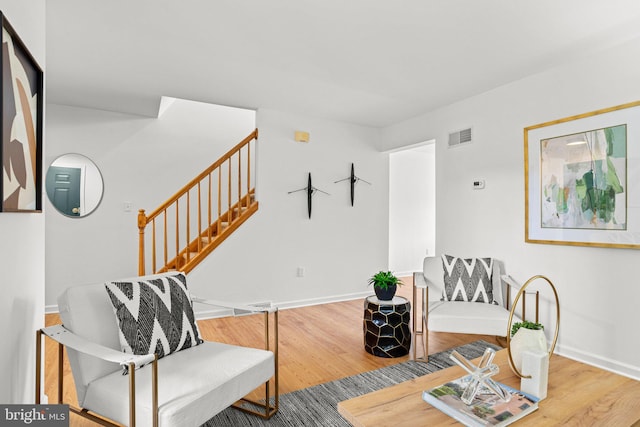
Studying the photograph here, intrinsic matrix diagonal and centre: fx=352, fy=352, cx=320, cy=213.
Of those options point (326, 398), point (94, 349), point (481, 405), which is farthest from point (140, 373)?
point (481, 405)

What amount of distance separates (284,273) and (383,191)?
1.89 metres

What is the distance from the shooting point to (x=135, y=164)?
449 centimetres

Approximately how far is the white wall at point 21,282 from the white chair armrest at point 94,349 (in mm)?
134

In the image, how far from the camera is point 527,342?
1.45 meters

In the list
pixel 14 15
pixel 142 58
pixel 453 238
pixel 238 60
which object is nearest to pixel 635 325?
pixel 453 238

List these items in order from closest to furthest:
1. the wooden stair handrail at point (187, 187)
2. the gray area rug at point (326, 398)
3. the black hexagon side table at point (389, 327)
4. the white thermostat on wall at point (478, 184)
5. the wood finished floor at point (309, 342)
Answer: the gray area rug at point (326, 398) → the wood finished floor at point (309, 342) → the black hexagon side table at point (389, 327) → the white thermostat on wall at point (478, 184) → the wooden stair handrail at point (187, 187)

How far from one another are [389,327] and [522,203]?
1.70m

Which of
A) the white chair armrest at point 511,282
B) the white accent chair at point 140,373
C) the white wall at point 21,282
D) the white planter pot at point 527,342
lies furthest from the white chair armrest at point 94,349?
the white chair armrest at point 511,282

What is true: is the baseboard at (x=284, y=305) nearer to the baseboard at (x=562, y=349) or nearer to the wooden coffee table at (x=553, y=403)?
the baseboard at (x=562, y=349)

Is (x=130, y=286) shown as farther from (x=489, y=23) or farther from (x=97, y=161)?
(x=97, y=161)

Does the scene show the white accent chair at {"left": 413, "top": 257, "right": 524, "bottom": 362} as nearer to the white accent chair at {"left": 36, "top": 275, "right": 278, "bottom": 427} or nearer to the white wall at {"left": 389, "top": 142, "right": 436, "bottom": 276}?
the white accent chair at {"left": 36, "top": 275, "right": 278, "bottom": 427}

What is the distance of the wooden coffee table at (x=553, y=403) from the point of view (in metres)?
1.25

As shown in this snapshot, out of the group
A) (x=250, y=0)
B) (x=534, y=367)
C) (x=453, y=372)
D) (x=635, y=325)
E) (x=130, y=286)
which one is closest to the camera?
(x=534, y=367)

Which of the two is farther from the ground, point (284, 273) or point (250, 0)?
point (250, 0)
